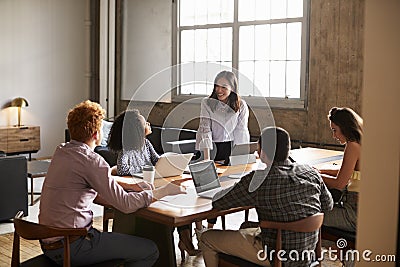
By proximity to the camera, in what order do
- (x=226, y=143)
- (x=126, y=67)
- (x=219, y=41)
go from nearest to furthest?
(x=226, y=143), (x=219, y=41), (x=126, y=67)

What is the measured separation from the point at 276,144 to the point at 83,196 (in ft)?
3.42

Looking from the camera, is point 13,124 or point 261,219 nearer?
point 261,219

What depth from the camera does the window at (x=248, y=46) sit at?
7.64m

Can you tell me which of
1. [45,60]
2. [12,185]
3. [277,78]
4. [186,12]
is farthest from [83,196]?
[45,60]

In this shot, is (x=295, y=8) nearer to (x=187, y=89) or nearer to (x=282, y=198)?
(x=187, y=89)

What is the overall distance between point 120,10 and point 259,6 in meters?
2.78

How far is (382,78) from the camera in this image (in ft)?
5.13

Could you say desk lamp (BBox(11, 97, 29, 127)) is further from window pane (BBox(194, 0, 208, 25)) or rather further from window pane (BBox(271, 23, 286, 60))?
window pane (BBox(271, 23, 286, 60))

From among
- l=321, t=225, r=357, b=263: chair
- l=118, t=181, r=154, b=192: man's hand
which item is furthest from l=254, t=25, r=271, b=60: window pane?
l=118, t=181, r=154, b=192: man's hand

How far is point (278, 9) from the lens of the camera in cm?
784

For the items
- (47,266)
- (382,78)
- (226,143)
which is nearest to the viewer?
(382,78)

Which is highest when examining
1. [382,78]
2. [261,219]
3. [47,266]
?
[382,78]

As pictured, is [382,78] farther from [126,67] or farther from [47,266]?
[126,67]

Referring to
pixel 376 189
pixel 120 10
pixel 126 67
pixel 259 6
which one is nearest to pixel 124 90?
pixel 126 67
